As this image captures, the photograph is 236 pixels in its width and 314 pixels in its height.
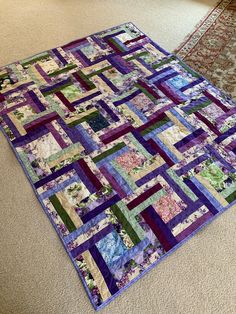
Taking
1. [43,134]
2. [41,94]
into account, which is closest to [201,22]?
[41,94]

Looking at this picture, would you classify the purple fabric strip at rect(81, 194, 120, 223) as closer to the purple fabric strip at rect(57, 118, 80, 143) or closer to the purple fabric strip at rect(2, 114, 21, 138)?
the purple fabric strip at rect(57, 118, 80, 143)

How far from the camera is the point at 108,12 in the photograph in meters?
2.19

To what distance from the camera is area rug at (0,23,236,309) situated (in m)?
1.18

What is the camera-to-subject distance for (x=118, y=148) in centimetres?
144

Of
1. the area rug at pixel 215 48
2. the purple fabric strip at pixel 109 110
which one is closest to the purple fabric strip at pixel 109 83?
the purple fabric strip at pixel 109 110

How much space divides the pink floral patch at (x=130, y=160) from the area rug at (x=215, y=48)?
73cm

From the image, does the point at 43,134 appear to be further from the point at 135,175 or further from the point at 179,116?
the point at 179,116

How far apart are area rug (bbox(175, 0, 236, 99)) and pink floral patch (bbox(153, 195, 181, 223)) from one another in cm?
81

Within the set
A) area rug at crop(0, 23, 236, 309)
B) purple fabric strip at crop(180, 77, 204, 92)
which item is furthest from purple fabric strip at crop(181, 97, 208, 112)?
purple fabric strip at crop(180, 77, 204, 92)

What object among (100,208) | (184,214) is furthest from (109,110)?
(184,214)

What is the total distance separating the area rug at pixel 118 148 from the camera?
1182 millimetres

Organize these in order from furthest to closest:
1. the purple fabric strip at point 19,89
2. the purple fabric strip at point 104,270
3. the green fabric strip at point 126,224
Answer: the purple fabric strip at point 19,89 → the green fabric strip at point 126,224 → the purple fabric strip at point 104,270

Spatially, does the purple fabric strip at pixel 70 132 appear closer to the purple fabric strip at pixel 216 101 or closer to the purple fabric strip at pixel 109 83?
the purple fabric strip at pixel 109 83

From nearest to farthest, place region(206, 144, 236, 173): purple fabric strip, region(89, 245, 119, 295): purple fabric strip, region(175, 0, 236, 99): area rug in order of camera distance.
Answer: region(89, 245, 119, 295): purple fabric strip → region(206, 144, 236, 173): purple fabric strip → region(175, 0, 236, 99): area rug
